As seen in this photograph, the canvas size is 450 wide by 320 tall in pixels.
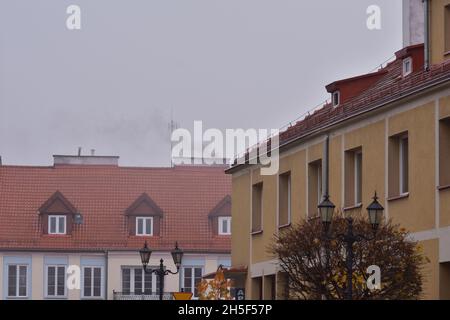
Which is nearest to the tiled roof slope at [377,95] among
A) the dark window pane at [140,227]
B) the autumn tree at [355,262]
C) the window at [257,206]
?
the window at [257,206]

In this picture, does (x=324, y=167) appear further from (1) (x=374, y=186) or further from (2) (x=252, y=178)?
(2) (x=252, y=178)

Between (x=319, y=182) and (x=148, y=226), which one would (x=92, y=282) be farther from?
(x=319, y=182)

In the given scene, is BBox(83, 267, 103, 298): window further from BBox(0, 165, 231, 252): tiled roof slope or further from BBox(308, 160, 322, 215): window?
BBox(308, 160, 322, 215): window

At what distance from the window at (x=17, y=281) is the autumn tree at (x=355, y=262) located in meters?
43.4

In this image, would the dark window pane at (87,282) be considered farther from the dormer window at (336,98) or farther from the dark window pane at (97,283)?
the dormer window at (336,98)

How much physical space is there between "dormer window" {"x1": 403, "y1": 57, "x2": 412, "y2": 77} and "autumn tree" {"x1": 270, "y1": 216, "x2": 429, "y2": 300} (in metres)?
6.85

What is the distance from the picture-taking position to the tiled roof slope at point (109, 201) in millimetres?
68188

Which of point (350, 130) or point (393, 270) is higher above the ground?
point (350, 130)

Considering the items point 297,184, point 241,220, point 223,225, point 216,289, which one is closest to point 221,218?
point 223,225

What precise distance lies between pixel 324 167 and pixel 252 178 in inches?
240

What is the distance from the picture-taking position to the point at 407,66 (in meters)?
30.1

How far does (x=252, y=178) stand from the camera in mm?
37438

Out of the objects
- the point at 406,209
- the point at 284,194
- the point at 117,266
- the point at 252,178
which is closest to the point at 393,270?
the point at 406,209

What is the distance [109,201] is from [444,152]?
46.7 metres
